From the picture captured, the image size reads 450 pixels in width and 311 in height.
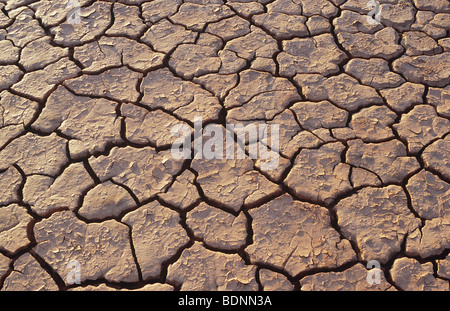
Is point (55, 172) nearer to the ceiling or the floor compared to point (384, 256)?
nearer to the ceiling

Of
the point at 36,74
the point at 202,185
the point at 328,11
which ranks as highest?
the point at 328,11

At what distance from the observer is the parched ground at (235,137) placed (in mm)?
1776

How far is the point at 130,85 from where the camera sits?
8.16 feet

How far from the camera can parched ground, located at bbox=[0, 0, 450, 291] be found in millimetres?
1776

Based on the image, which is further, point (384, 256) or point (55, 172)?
point (55, 172)

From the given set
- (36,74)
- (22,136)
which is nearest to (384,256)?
(22,136)

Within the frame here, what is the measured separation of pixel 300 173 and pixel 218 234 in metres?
0.55

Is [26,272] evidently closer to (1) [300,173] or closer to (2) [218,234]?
(2) [218,234]

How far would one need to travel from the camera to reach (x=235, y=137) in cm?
223

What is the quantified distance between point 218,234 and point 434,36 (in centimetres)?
222

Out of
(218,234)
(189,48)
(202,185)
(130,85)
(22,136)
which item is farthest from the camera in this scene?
(189,48)

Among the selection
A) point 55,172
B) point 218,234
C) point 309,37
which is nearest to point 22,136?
point 55,172
